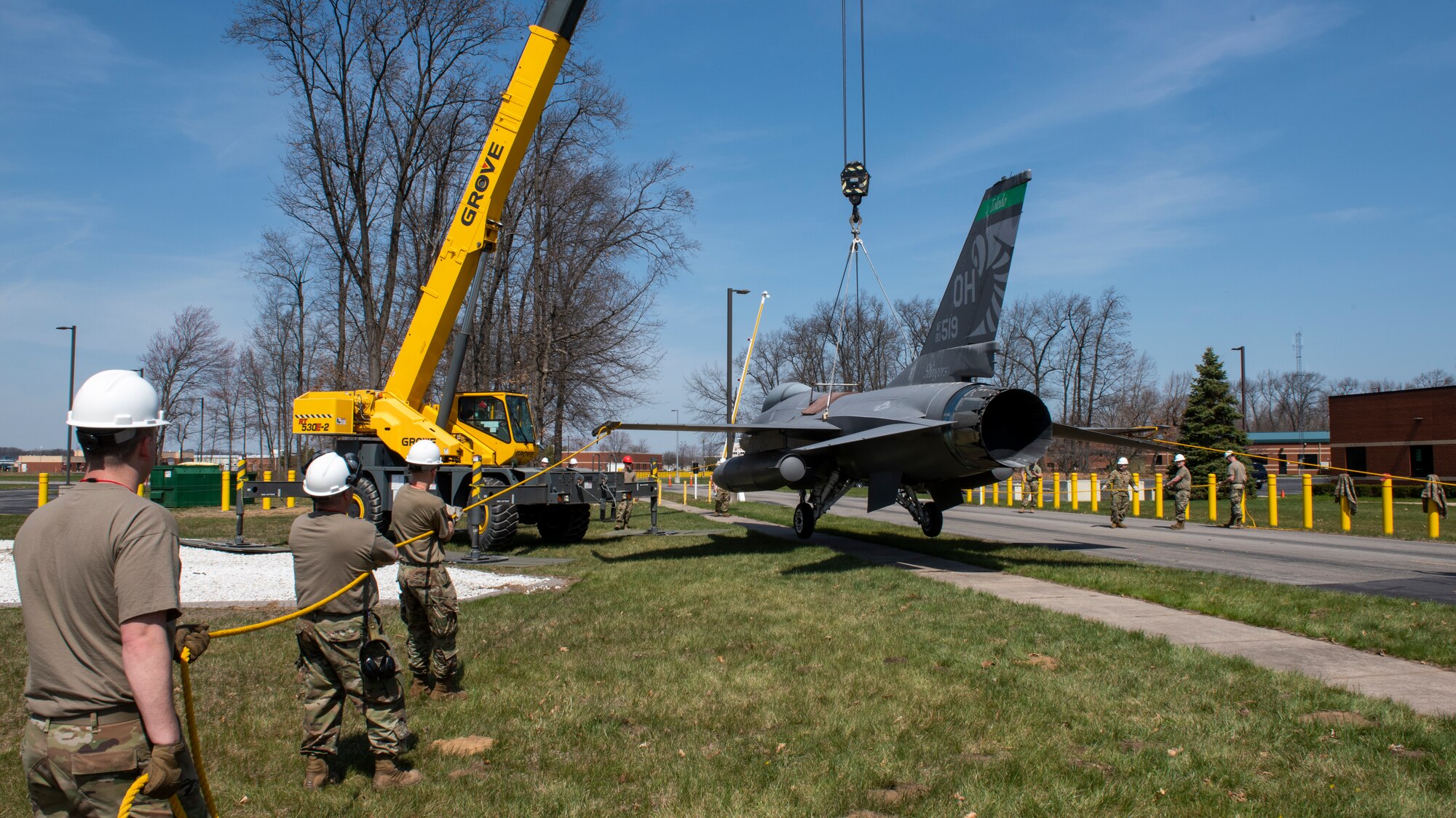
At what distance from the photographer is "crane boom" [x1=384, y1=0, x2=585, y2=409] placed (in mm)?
15812

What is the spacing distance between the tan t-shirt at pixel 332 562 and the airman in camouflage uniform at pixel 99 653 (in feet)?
7.92

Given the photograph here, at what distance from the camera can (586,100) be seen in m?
31.5

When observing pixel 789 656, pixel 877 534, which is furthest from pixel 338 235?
pixel 789 656

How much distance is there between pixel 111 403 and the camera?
2.88 metres

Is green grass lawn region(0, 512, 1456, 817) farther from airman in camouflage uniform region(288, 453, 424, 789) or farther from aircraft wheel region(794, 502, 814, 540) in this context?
aircraft wheel region(794, 502, 814, 540)

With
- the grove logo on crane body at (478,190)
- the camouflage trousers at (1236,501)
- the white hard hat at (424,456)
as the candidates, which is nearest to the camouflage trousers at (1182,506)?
the camouflage trousers at (1236,501)

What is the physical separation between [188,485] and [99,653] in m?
33.6

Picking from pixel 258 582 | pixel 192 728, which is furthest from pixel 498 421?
pixel 192 728

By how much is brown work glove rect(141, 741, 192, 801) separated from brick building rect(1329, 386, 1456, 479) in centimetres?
4641

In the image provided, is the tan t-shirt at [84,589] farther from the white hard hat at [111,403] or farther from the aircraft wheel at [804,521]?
the aircraft wheel at [804,521]

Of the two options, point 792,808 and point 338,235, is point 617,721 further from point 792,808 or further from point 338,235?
point 338,235

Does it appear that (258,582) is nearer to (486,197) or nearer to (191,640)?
(486,197)

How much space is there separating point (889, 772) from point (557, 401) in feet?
97.3

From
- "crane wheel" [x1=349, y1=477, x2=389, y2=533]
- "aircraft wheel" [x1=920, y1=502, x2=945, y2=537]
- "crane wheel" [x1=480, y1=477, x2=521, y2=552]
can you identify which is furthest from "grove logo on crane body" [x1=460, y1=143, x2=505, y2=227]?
"aircraft wheel" [x1=920, y1=502, x2=945, y2=537]
